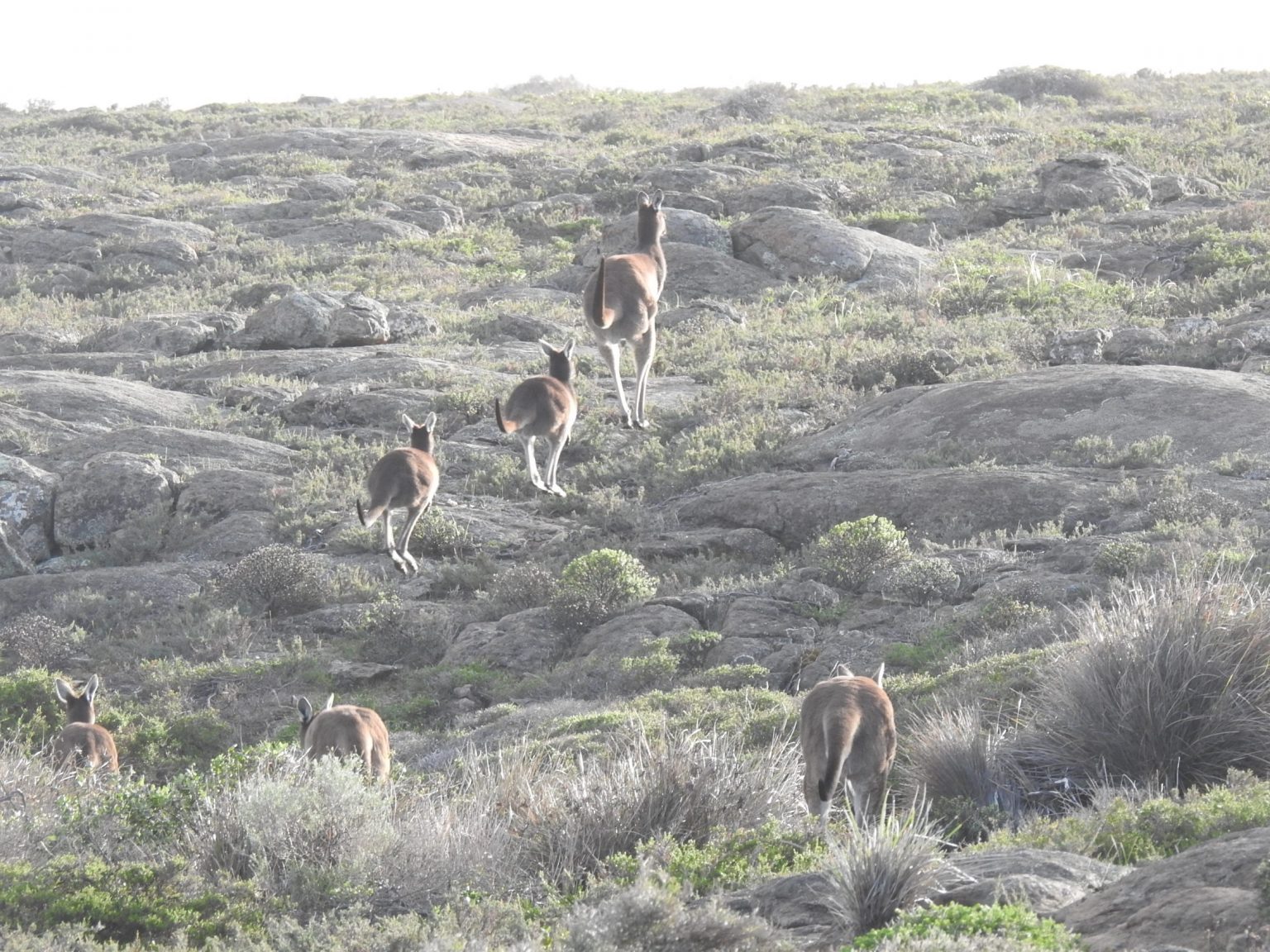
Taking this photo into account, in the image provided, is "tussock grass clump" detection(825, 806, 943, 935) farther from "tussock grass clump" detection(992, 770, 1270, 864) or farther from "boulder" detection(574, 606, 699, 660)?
"boulder" detection(574, 606, 699, 660)

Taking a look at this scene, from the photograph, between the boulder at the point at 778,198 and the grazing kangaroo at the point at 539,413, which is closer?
the grazing kangaroo at the point at 539,413

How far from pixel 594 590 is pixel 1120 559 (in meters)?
5.12

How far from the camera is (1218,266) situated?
94.8ft

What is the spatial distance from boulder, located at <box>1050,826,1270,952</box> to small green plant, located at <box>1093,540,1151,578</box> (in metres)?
7.70

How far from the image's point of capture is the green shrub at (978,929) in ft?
17.7

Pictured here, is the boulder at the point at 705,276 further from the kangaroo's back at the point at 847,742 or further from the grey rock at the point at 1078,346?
the kangaroo's back at the point at 847,742

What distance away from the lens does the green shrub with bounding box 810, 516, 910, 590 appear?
14.7 m

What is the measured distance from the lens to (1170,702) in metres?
9.28

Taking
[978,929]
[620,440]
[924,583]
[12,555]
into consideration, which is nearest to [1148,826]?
[978,929]

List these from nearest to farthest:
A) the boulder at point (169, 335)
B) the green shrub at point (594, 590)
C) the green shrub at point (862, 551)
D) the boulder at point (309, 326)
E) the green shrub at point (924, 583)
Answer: the green shrub at point (924, 583) < the green shrub at point (862, 551) < the green shrub at point (594, 590) < the boulder at point (169, 335) < the boulder at point (309, 326)

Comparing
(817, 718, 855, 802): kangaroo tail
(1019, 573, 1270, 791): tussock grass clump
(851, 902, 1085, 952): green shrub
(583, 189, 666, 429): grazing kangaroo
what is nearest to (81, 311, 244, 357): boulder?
(583, 189, 666, 429): grazing kangaroo

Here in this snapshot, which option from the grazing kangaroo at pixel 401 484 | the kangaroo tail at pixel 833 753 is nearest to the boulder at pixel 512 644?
→ the grazing kangaroo at pixel 401 484

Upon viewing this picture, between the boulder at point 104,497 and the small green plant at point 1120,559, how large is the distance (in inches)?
448

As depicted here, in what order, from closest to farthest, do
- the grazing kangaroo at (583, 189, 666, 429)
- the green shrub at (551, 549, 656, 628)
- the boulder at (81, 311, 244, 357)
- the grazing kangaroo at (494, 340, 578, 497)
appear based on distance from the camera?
the green shrub at (551, 549, 656, 628) < the grazing kangaroo at (494, 340, 578, 497) < the grazing kangaroo at (583, 189, 666, 429) < the boulder at (81, 311, 244, 357)
